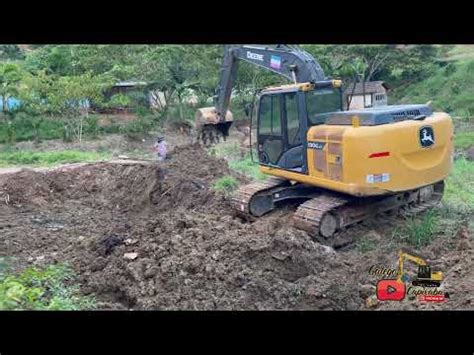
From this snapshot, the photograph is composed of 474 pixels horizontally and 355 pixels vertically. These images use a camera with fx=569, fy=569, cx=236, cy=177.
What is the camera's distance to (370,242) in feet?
21.4

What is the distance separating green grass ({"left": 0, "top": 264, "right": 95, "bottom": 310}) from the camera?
429 cm

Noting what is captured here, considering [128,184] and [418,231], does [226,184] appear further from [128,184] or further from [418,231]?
[418,231]

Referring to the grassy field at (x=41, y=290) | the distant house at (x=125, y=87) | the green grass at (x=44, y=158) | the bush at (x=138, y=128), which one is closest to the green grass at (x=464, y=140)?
the green grass at (x=44, y=158)

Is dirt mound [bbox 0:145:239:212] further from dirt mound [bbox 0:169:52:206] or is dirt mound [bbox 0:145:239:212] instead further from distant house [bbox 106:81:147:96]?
distant house [bbox 106:81:147:96]

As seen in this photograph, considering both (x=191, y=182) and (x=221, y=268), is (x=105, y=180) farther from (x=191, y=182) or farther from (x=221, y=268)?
(x=221, y=268)

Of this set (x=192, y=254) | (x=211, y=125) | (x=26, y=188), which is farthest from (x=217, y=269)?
(x=26, y=188)

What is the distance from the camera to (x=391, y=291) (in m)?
5.09

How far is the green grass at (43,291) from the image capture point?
4285 mm

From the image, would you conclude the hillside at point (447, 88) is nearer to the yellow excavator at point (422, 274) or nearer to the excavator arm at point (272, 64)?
the excavator arm at point (272, 64)

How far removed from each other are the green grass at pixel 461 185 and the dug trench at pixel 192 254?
1.57m

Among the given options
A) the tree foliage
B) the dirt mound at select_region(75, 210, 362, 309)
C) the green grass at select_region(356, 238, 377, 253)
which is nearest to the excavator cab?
the dirt mound at select_region(75, 210, 362, 309)

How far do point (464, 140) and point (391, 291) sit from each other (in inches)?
410

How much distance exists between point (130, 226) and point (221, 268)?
2226 mm

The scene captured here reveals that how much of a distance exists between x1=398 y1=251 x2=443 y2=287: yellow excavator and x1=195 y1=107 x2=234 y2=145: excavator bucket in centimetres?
415
